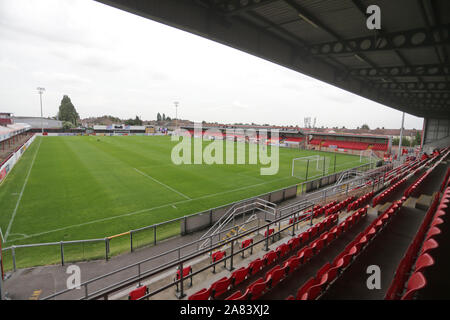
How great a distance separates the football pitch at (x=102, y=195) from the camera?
10.6 m

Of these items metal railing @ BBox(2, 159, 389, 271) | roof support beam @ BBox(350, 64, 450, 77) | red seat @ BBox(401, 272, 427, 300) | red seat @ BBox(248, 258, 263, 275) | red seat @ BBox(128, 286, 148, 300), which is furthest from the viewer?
roof support beam @ BBox(350, 64, 450, 77)

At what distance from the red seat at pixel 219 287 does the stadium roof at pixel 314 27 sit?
551 cm

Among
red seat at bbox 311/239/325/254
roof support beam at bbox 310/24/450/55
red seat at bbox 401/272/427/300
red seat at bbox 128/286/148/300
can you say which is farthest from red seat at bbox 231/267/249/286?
roof support beam at bbox 310/24/450/55

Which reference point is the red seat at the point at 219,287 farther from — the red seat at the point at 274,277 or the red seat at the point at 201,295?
the red seat at the point at 274,277

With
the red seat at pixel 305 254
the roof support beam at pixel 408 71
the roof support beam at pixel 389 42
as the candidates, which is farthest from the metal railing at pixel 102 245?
the roof support beam at pixel 408 71

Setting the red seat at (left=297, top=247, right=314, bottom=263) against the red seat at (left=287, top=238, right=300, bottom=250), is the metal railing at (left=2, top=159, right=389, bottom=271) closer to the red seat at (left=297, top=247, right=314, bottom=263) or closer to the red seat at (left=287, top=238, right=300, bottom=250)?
the red seat at (left=287, top=238, right=300, bottom=250)

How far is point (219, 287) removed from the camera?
4.56 metres

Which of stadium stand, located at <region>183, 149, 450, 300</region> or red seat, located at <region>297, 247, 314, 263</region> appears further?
red seat, located at <region>297, 247, 314, 263</region>

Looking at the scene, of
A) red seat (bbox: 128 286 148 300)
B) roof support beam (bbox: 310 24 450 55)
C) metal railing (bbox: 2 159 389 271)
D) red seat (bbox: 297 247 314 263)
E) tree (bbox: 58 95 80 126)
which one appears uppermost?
tree (bbox: 58 95 80 126)

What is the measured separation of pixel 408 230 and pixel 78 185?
2010 centimetres

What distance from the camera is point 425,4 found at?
5.14 m

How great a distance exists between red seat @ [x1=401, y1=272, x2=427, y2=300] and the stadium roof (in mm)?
5283

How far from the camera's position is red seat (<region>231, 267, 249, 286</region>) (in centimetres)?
493
